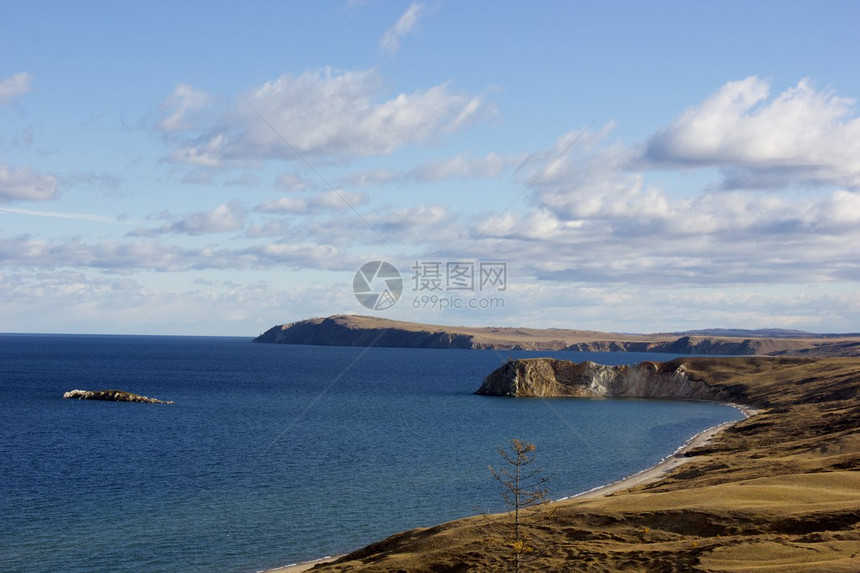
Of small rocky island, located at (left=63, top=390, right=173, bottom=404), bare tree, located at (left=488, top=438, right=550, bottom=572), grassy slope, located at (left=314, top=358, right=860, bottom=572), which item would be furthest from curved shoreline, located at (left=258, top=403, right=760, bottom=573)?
small rocky island, located at (left=63, top=390, right=173, bottom=404)

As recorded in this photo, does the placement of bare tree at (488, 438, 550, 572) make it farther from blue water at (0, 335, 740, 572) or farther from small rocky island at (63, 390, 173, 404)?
small rocky island at (63, 390, 173, 404)

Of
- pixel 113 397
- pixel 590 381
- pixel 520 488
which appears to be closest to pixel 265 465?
pixel 520 488

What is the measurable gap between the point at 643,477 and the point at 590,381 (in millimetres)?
79242

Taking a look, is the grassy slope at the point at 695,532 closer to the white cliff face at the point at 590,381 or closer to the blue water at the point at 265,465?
the blue water at the point at 265,465

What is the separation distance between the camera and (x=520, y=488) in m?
30.9

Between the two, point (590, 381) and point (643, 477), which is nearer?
point (643, 477)

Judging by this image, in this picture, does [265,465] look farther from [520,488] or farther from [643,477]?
[520,488]

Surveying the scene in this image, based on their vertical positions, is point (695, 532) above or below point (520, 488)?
below

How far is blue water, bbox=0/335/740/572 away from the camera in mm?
40906

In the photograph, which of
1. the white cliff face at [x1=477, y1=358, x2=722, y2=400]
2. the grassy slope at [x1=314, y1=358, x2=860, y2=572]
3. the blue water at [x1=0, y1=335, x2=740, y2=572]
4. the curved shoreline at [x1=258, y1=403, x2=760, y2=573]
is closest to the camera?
the grassy slope at [x1=314, y1=358, x2=860, y2=572]

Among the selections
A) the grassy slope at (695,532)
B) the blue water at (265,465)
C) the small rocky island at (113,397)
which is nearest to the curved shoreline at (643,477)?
the blue water at (265,465)

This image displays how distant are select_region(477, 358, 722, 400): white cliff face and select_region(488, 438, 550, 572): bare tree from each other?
61789 mm

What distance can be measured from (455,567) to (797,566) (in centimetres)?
1225

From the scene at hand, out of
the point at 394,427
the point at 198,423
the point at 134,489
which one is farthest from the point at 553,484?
the point at 198,423
